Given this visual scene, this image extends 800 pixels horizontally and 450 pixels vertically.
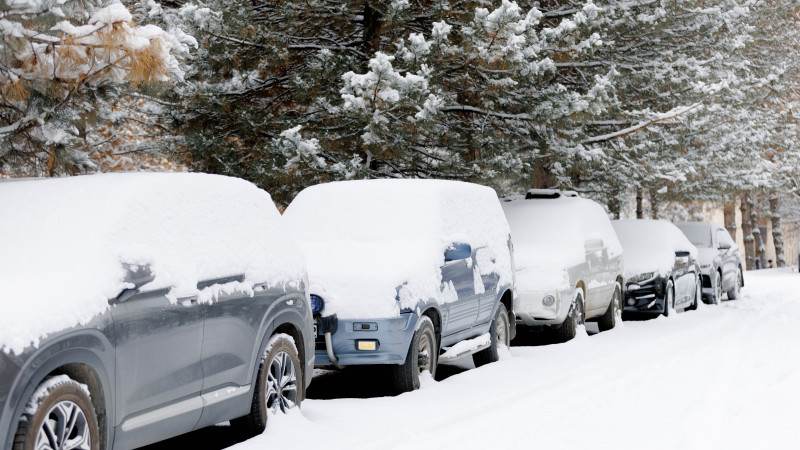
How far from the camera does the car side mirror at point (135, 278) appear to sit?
215 inches

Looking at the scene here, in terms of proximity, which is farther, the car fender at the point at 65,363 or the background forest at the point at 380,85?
the background forest at the point at 380,85

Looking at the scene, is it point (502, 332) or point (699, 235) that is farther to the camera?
point (699, 235)

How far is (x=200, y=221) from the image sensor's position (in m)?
6.57

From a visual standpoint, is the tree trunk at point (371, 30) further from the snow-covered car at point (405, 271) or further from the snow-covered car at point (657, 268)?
the snow-covered car at point (657, 268)

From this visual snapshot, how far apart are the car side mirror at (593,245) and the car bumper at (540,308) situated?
49.5 inches

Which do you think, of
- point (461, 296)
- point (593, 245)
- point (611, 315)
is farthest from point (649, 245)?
point (461, 296)

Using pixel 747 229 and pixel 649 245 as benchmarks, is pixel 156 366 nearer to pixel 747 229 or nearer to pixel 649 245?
pixel 649 245

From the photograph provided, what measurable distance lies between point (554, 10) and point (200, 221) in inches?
511

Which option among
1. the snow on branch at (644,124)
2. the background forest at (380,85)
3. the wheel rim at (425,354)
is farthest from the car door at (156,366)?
the snow on branch at (644,124)

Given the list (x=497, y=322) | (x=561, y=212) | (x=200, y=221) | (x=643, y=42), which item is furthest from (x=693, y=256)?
(x=200, y=221)

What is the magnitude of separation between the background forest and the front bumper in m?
2.30

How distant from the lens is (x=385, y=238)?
9828 mm

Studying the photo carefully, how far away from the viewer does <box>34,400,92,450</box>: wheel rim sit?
485cm

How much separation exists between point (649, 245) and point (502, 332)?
7309 mm
